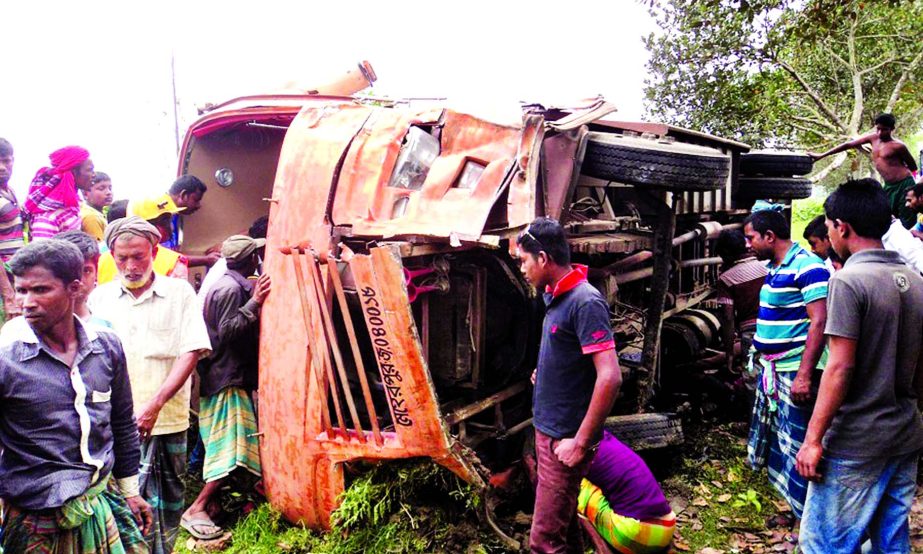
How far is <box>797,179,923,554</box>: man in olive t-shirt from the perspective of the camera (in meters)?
2.63

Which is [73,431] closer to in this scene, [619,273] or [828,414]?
[828,414]

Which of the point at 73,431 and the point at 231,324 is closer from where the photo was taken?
the point at 73,431

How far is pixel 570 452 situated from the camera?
2.94 metres

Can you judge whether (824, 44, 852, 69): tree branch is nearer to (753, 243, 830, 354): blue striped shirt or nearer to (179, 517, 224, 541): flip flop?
(753, 243, 830, 354): blue striped shirt

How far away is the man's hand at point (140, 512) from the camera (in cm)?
265

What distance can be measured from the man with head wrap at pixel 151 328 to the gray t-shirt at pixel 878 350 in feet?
9.34

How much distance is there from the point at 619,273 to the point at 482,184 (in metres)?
1.83

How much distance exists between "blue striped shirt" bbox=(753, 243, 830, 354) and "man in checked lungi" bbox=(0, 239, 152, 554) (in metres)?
3.33

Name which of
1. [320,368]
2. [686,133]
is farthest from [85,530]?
[686,133]

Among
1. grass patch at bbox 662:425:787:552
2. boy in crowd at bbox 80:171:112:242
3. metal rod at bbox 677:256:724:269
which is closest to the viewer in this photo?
grass patch at bbox 662:425:787:552

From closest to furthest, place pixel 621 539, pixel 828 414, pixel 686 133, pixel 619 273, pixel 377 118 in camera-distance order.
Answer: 1. pixel 828 414
2. pixel 621 539
3. pixel 377 118
4. pixel 619 273
5. pixel 686 133

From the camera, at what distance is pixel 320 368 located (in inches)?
147

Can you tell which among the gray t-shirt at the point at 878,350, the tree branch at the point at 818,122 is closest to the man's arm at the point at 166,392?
the gray t-shirt at the point at 878,350

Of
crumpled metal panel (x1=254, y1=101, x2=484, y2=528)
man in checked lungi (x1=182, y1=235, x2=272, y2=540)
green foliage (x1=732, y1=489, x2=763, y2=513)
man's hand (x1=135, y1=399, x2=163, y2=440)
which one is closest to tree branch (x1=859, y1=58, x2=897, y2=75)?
green foliage (x1=732, y1=489, x2=763, y2=513)
